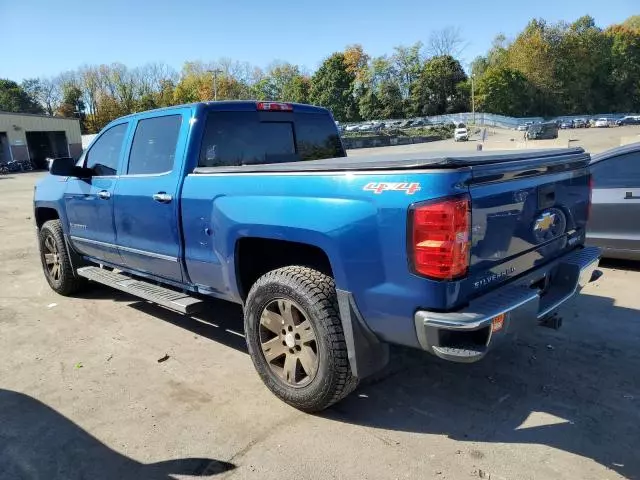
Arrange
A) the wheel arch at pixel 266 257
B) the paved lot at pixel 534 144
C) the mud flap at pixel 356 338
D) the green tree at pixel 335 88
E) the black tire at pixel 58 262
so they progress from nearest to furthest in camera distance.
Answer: the mud flap at pixel 356 338, the wheel arch at pixel 266 257, the black tire at pixel 58 262, the paved lot at pixel 534 144, the green tree at pixel 335 88

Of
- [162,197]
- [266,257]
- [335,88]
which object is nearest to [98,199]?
[162,197]

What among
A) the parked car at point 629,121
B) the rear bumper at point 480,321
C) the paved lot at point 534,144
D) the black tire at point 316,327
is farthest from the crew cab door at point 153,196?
the parked car at point 629,121

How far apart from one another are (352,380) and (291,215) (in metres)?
1.08

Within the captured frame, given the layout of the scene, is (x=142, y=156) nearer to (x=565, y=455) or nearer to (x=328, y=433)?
(x=328, y=433)

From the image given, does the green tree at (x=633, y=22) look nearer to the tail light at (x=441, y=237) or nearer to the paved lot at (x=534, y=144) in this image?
the paved lot at (x=534, y=144)

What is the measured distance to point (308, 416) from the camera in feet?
10.8

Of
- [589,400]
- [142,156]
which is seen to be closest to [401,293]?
[589,400]

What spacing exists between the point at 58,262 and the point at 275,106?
3.38 meters

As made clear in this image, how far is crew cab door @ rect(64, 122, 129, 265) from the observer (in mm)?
4809

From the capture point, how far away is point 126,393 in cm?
368

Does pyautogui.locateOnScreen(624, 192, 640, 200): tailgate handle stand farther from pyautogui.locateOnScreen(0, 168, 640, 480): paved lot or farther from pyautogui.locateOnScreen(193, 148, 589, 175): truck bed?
pyautogui.locateOnScreen(193, 148, 589, 175): truck bed

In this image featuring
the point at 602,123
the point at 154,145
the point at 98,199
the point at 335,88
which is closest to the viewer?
the point at 154,145

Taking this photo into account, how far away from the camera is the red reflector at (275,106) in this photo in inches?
175

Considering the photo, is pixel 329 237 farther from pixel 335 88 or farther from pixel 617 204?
pixel 335 88
